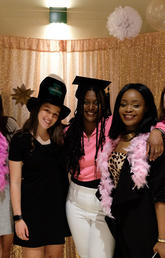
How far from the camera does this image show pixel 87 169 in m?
2.06

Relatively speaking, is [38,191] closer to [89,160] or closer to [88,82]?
[89,160]

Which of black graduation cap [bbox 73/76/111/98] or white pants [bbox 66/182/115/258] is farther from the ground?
black graduation cap [bbox 73/76/111/98]

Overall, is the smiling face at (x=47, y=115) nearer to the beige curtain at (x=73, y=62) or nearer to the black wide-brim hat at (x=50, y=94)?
the black wide-brim hat at (x=50, y=94)

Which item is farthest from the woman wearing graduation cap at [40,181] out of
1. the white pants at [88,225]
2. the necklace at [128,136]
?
the necklace at [128,136]

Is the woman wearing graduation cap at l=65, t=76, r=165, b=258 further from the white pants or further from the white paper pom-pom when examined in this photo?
the white paper pom-pom

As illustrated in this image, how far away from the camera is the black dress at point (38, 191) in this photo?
2.03m

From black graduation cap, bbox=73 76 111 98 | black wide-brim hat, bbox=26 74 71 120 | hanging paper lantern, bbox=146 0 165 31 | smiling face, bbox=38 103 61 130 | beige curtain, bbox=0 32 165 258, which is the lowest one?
smiling face, bbox=38 103 61 130

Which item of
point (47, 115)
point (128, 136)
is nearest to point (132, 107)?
point (128, 136)

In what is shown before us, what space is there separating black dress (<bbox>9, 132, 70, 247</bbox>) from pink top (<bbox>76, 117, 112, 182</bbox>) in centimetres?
20

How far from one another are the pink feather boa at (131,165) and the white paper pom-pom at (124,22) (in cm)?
119

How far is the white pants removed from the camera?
6.36ft

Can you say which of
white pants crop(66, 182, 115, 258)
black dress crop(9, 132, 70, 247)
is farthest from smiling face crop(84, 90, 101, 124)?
white pants crop(66, 182, 115, 258)

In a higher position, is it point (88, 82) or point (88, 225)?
point (88, 82)

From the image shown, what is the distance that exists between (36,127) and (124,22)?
1295 mm
